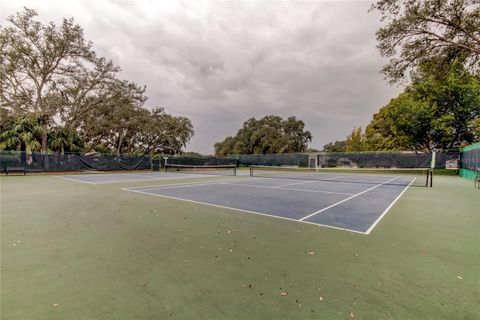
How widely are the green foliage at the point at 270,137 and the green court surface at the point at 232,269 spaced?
40.5 m

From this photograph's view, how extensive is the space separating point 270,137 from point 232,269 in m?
43.5

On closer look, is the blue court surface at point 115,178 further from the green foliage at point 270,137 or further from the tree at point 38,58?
the green foliage at point 270,137

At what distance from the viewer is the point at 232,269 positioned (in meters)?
2.81

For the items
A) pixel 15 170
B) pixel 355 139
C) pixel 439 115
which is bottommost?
pixel 15 170

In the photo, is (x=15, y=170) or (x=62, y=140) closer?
(x=15, y=170)

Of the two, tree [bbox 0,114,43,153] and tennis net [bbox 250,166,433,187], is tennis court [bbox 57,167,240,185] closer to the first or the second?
tennis net [bbox 250,166,433,187]

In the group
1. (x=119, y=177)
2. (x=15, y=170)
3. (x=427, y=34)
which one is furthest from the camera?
(x=15, y=170)

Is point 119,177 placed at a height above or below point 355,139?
below

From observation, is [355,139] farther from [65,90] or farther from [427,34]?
[65,90]

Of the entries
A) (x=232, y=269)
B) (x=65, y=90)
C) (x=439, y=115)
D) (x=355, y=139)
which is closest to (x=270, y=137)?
(x=355, y=139)

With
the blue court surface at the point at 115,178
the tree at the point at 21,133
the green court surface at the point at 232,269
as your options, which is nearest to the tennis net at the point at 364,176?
the blue court surface at the point at 115,178

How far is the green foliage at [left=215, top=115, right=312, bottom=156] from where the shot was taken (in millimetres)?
45312

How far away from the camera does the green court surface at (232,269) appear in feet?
6.79

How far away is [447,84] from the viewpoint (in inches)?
896
